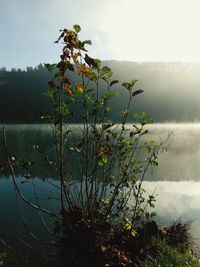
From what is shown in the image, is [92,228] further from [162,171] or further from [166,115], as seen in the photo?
[166,115]

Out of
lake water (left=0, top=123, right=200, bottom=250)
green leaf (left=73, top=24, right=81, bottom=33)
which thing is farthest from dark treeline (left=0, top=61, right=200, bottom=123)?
green leaf (left=73, top=24, right=81, bottom=33)

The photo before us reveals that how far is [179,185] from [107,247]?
12.8m

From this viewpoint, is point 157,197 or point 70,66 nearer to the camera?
point 70,66

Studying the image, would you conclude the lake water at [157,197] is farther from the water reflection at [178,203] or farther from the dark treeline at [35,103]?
the dark treeline at [35,103]

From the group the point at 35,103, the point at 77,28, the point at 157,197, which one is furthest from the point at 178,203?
the point at 35,103

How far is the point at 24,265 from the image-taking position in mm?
8031

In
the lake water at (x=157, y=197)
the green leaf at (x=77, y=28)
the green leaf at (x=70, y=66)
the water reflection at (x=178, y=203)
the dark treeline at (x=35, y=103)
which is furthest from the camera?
the dark treeline at (x=35, y=103)

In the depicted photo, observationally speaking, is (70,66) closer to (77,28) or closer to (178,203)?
(77,28)

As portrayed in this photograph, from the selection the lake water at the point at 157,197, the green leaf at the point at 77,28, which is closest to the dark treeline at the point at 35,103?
the lake water at the point at 157,197

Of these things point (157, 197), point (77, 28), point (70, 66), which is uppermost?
point (77, 28)

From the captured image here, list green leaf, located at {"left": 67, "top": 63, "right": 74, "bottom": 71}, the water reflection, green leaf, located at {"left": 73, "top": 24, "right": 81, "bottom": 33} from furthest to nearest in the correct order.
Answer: the water reflection < green leaf, located at {"left": 73, "top": 24, "right": 81, "bottom": 33} < green leaf, located at {"left": 67, "top": 63, "right": 74, "bottom": 71}

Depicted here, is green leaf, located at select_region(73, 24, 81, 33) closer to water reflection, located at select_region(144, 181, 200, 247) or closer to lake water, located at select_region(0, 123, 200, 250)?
lake water, located at select_region(0, 123, 200, 250)

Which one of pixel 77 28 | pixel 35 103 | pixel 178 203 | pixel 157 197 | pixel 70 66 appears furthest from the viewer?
pixel 35 103

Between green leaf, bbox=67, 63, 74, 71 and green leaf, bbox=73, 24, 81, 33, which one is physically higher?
green leaf, bbox=73, 24, 81, 33
